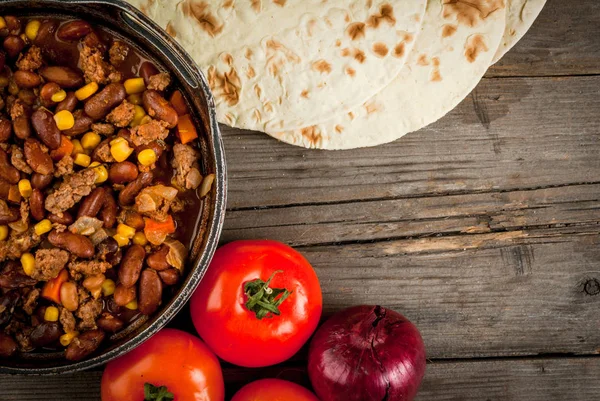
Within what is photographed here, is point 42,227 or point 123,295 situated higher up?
point 42,227

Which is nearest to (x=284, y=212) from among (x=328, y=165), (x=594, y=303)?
(x=328, y=165)

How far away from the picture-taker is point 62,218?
170 cm

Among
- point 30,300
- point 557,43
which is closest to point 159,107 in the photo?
point 30,300

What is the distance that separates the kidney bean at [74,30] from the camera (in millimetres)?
1720

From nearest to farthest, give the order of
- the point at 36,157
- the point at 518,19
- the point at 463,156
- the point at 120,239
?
the point at 36,157, the point at 120,239, the point at 518,19, the point at 463,156

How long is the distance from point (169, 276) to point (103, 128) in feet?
1.69

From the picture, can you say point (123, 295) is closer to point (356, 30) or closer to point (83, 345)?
point (83, 345)

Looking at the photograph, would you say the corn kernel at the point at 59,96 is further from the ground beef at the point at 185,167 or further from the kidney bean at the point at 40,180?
the ground beef at the point at 185,167

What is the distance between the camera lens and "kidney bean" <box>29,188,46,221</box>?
1.69 m

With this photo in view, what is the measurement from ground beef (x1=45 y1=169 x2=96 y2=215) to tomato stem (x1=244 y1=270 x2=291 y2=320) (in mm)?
592

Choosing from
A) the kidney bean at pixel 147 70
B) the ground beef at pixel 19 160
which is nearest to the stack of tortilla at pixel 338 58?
the kidney bean at pixel 147 70

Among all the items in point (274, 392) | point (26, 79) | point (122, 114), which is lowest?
point (274, 392)

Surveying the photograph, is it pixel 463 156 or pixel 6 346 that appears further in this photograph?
pixel 463 156

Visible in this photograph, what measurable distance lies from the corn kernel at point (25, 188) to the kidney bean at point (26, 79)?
11.6 inches
